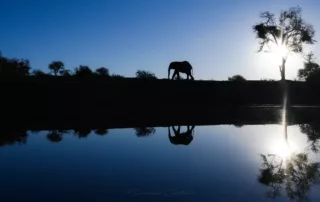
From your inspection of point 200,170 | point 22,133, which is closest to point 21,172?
point 200,170

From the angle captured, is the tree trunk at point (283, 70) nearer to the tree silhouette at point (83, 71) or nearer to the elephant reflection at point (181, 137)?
the tree silhouette at point (83, 71)

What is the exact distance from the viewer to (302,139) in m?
15.3

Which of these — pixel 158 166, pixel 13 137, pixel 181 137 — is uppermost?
pixel 181 137

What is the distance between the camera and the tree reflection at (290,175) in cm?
762

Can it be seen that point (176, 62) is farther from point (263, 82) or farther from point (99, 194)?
point (99, 194)

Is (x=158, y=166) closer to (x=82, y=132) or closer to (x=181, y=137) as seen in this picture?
(x=181, y=137)

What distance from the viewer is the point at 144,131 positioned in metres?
18.5

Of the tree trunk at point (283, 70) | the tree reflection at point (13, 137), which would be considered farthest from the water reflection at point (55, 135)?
the tree trunk at point (283, 70)

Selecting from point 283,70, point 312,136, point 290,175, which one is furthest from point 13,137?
point 283,70

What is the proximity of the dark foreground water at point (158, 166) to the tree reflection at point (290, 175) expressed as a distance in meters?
0.02

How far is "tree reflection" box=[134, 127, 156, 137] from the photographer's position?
17519 mm

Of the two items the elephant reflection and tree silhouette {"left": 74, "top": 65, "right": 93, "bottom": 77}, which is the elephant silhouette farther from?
the elephant reflection

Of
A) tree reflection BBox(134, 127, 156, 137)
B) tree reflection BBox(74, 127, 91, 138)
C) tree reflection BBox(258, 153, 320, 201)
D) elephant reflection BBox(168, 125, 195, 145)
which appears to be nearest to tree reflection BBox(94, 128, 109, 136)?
tree reflection BBox(74, 127, 91, 138)

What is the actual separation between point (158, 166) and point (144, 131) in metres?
8.39
